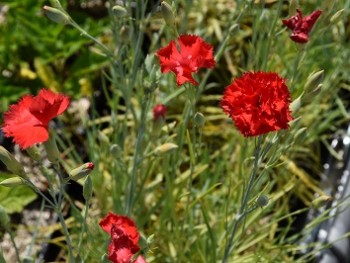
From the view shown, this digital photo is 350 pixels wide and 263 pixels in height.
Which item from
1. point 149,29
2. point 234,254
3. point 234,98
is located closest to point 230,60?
point 149,29

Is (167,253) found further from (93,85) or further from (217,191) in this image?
(93,85)

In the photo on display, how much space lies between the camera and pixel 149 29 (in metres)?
1.92

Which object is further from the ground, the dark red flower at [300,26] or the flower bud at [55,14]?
the dark red flower at [300,26]

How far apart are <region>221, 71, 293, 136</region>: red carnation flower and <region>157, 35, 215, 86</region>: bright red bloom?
0.08 metres

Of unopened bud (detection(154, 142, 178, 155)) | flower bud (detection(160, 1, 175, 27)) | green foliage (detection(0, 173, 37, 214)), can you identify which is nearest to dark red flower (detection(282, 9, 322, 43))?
flower bud (detection(160, 1, 175, 27))

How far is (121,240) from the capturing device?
80 cm

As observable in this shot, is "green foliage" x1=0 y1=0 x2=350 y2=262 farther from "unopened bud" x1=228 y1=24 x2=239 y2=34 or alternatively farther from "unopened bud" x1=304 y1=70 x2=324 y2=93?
"unopened bud" x1=304 y1=70 x2=324 y2=93

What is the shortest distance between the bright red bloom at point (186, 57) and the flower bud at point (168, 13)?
3 cm

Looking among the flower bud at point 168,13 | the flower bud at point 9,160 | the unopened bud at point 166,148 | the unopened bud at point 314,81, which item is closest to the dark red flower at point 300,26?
the unopened bud at point 314,81

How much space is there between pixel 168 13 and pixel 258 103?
0.21m

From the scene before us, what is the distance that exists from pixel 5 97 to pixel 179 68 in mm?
785

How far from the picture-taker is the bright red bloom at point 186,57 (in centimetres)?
86

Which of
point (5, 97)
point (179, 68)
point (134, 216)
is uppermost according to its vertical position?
point (179, 68)

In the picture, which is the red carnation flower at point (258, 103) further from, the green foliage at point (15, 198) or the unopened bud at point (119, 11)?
the green foliage at point (15, 198)
